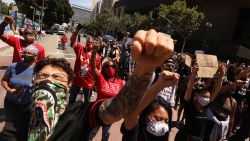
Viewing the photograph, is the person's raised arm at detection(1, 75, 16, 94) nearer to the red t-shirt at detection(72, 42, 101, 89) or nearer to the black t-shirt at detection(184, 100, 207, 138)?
the black t-shirt at detection(184, 100, 207, 138)

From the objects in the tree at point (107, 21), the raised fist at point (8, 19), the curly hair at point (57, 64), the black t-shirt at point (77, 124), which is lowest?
the tree at point (107, 21)

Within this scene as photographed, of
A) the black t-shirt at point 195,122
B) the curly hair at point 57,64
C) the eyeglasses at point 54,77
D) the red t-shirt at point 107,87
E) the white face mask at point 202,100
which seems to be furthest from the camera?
the red t-shirt at point 107,87

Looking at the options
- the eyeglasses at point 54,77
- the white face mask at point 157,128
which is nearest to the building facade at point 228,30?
the white face mask at point 157,128

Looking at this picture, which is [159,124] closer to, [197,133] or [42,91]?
[197,133]

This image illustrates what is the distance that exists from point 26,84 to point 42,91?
2.55 metres

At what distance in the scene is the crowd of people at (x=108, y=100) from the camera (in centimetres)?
205

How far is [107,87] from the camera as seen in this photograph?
17.1 ft

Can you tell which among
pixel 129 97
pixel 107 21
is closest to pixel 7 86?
pixel 129 97

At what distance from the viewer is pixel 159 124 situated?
12.1 ft

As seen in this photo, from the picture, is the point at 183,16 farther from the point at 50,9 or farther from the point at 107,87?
the point at 50,9

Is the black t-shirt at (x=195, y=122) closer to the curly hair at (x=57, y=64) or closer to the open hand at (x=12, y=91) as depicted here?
the open hand at (x=12, y=91)

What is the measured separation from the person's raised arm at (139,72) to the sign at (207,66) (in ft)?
9.06

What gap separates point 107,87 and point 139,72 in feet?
10.5

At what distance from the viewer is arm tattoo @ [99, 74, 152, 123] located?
205 centimetres
